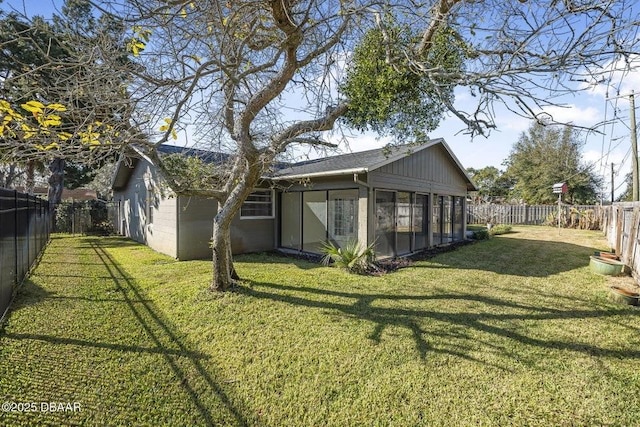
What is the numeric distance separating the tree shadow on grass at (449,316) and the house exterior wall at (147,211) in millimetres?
4998

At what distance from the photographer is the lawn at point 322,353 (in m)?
2.88

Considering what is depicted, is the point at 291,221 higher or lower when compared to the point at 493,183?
lower

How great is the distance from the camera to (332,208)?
9.77 metres

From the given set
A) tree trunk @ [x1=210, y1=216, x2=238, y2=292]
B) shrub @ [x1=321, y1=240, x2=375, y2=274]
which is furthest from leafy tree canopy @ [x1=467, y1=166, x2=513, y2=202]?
tree trunk @ [x1=210, y1=216, x2=238, y2=292]

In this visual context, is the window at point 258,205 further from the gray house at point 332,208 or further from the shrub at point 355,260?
the shrub at point 355,260

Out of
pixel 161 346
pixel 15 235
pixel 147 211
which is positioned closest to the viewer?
pixel 161 346

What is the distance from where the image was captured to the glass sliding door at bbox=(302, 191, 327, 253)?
32.9ft

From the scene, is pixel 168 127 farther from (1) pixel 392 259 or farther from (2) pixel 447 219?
(2) pixel 447 219

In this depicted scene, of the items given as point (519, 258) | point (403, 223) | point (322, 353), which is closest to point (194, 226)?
point (403, 223)

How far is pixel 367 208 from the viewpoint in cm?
859

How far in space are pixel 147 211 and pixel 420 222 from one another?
10.5m

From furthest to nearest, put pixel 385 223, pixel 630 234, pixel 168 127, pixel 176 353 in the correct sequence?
pixel 385 223 → pixel 630 234 → pixel 168 127 → pixel 176 353

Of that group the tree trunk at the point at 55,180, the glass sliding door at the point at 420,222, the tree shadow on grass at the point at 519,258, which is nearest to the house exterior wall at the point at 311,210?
the tree shadow on grass at the point at 519,258

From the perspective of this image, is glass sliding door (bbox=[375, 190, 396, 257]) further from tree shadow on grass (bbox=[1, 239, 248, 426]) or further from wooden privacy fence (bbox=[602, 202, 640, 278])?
tree shadow on grass (bbox=[1, 239, 248, 426])
